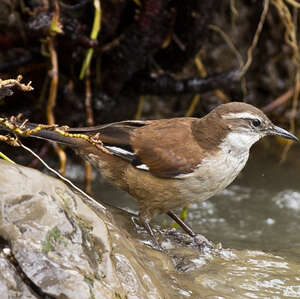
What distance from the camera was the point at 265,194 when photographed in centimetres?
634

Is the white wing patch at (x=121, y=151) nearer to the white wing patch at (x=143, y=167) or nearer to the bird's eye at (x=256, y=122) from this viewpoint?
the white wing patch at (x=143, y=167)

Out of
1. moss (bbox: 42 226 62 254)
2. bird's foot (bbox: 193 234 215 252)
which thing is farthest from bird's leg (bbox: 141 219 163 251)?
moss (bbox: 42 226 62 254)

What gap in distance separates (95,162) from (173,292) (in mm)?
1316

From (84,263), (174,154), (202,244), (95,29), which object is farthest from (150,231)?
(95,29)

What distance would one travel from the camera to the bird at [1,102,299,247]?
4.05 m

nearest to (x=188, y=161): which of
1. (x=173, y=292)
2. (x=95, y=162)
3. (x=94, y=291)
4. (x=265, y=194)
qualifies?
(x=95, y=162)

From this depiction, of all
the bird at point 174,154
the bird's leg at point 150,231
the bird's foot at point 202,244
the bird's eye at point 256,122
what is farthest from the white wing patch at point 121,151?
the bird's eye at point 256,122

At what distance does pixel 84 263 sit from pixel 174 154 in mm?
1513

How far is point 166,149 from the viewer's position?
4.14 metres

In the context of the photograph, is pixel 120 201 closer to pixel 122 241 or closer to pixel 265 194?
pixel 265 194

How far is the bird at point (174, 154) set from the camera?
4.05m

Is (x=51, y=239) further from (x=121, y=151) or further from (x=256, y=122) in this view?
(x=256, y=122)

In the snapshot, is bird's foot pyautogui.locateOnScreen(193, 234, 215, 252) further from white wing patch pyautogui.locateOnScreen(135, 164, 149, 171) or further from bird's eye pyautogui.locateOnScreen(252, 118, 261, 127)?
bird's eye pyautogui.locateOnScreen(252, 118, 261, 127)

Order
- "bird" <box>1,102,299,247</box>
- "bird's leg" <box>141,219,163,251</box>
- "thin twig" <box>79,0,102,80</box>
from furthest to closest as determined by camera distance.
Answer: "thin twig" <box>79,0,102,80</box>
"bird" <box>1,102,299,247</box>
"bird's leg" <box>141,219,163,251</box>
